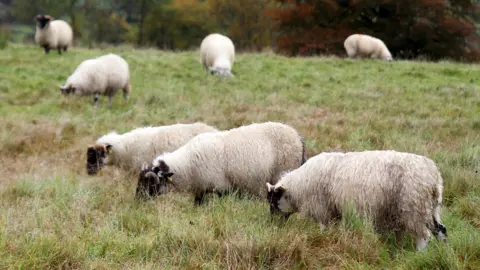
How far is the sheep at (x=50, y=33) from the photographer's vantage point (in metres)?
17.4

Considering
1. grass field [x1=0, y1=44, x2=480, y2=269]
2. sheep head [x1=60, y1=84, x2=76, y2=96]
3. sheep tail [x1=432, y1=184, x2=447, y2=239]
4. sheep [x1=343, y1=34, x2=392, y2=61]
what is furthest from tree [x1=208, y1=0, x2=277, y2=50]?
sheep tail [x1=432, y1=184, x2=447, y2=239]

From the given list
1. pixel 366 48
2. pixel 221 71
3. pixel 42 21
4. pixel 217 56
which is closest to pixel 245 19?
pixel 366 48

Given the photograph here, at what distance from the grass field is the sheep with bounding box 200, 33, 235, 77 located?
546 millimetres

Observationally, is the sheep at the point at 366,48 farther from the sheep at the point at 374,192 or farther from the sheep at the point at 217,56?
the sheep at the point at 374,192

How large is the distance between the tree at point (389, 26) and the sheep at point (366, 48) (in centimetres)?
407

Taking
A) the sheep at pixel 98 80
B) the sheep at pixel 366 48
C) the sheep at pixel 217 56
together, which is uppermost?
the sheep at pixel 366 48

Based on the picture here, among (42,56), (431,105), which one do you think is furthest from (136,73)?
(431,105)

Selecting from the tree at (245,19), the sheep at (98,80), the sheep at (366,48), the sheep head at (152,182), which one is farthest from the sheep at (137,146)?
the tree at (245,19)

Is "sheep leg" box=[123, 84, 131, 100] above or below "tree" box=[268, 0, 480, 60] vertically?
below

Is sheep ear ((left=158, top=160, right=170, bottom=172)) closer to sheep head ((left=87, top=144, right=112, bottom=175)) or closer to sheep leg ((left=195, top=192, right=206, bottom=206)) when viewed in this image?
sheep leg ((left=195, top=192, right=206, bottom=206))

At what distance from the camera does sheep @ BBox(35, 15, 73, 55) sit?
1736 cm

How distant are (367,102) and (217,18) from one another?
36.5 meters

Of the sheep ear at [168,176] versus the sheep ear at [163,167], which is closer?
the sheep ear at [168,176]

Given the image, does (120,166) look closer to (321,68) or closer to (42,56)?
(321,68)
